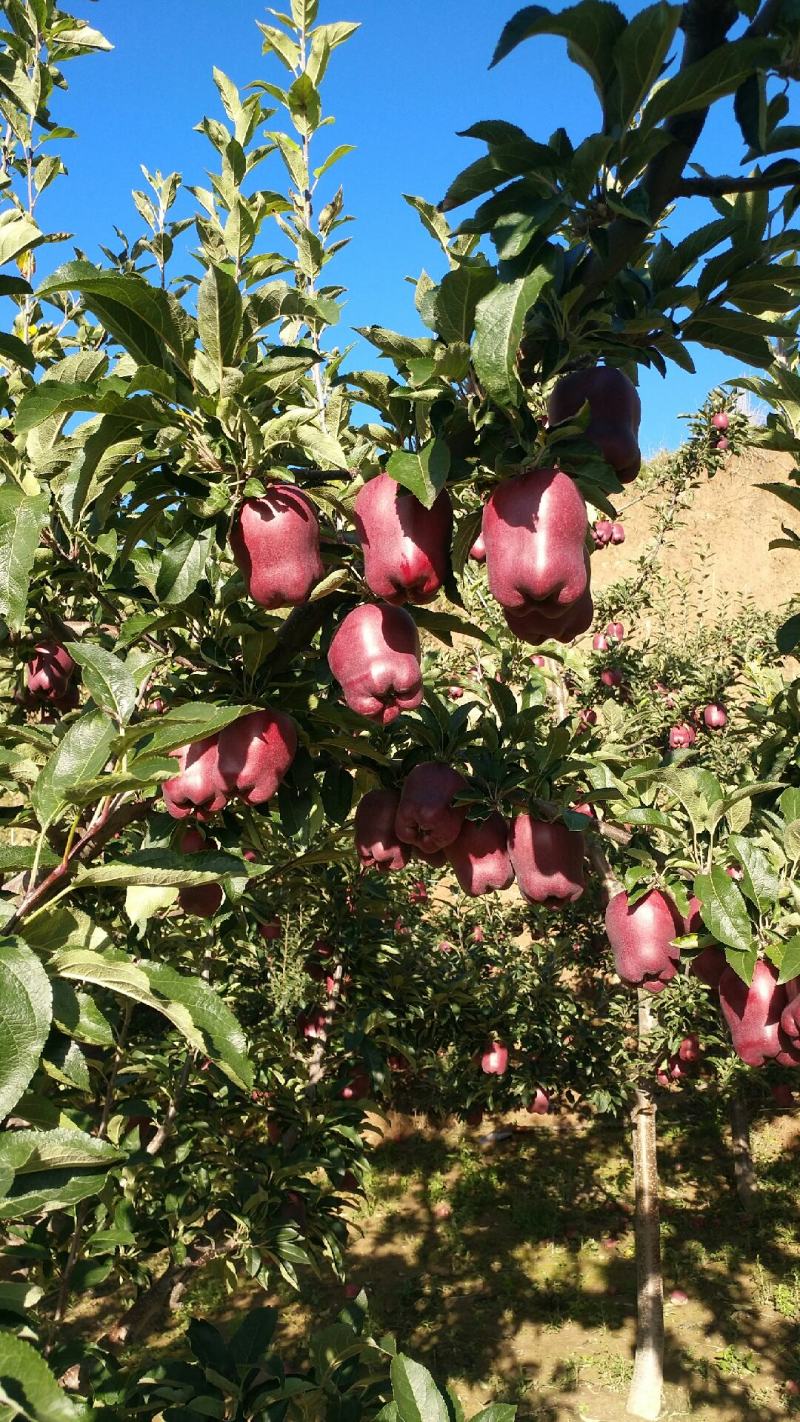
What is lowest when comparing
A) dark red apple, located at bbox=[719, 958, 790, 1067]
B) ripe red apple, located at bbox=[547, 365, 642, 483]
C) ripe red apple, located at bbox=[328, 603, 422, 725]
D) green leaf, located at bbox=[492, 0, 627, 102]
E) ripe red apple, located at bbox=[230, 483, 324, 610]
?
dark red apple, located at bbox=[719, 958, 790, 1067]

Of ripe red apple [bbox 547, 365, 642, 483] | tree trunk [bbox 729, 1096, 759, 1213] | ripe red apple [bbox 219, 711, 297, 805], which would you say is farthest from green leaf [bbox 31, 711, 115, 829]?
tree trunk [bbox 729, 1096, 759, 1213]

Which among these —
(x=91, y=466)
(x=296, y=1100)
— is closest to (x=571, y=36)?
(x=91, y=466)

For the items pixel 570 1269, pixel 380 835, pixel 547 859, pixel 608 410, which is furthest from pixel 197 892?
pixel 570 1269

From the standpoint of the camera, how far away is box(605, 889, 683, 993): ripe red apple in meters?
1.67

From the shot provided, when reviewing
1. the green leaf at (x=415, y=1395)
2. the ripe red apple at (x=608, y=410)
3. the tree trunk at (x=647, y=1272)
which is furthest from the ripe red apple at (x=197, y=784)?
the tree trunk at (x=647, y=1272)

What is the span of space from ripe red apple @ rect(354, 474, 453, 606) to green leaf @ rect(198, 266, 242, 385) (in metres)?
0.21

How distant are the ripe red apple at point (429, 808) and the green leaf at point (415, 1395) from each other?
27.7 inches

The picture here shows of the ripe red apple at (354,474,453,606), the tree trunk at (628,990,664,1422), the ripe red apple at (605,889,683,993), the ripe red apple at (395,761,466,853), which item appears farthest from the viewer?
the tree trunk at (628,990,664,1422)

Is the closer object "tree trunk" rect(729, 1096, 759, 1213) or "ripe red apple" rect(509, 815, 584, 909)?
"ripe red apple" rect(509, 815, 584, 909)

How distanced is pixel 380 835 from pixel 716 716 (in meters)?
4.24

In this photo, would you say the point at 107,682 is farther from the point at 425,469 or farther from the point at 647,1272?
the point at 647,1272

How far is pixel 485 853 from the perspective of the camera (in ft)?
5.57

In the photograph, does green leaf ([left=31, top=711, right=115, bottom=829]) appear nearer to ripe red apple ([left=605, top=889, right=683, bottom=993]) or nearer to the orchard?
the orchard

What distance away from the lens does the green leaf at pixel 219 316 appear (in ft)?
3.27
